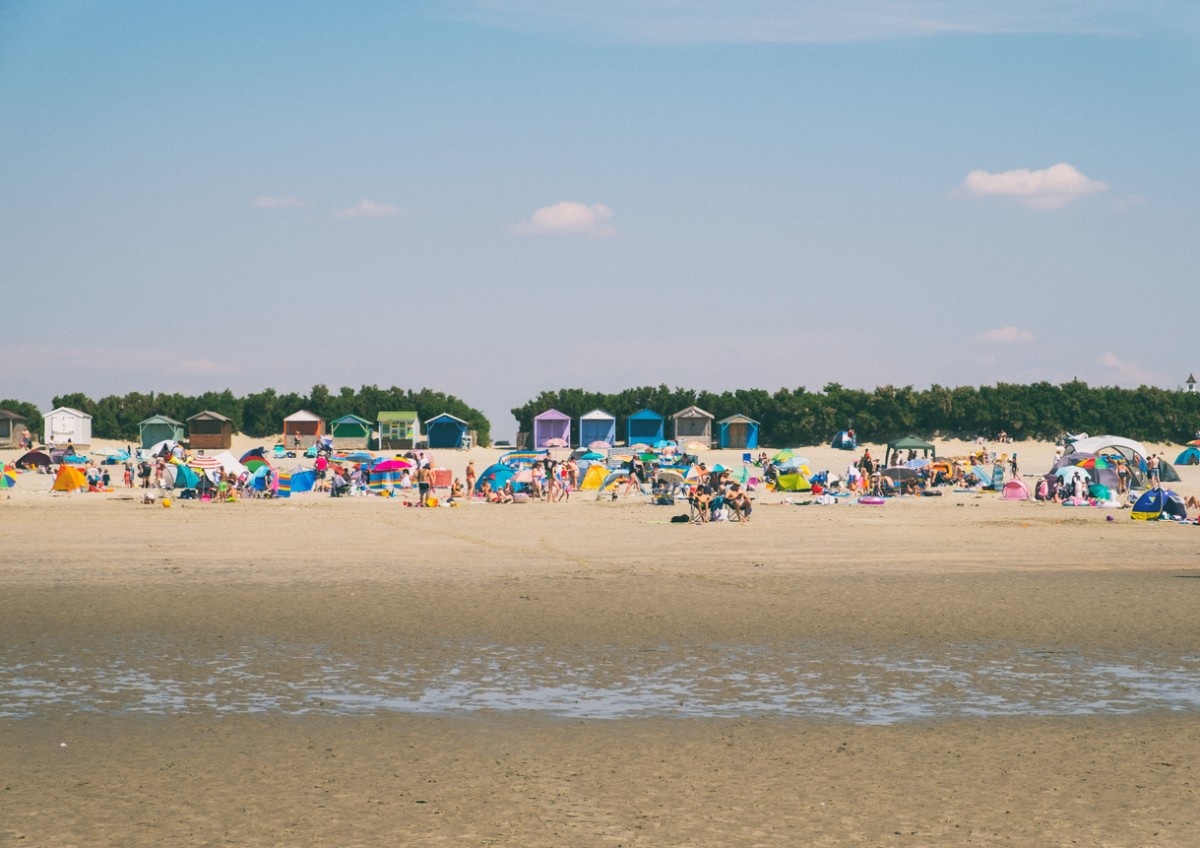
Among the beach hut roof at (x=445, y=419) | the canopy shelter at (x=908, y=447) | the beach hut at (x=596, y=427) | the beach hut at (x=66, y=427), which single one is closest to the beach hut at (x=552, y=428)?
the beach hut at (x=596, y=427)

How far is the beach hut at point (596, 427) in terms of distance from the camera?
69.5 meters

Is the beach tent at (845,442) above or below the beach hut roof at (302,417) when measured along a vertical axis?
below

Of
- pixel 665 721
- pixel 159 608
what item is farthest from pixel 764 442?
pixel 665 721

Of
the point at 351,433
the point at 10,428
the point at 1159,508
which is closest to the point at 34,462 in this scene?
the point at 351,433

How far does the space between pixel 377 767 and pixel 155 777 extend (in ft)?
4.53

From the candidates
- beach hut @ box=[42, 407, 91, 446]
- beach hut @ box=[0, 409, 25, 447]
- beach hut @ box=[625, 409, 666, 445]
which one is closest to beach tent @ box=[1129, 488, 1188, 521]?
beach hut @ box=[625, 409, 666, 445]

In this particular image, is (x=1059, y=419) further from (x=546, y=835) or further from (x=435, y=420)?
(x=546, y=835)

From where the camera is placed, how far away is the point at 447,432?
222ft

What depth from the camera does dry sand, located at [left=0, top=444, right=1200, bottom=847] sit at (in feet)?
24.6

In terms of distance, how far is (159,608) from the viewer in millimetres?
15852

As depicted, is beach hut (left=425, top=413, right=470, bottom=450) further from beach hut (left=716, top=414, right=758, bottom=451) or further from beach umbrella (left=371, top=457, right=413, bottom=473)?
beach umbrella (left=371, top=457, right=413, bottom=473)

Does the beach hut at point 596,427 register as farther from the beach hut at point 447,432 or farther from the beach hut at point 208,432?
the beach hut at point 208,432

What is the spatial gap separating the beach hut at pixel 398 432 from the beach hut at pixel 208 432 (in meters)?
8.58

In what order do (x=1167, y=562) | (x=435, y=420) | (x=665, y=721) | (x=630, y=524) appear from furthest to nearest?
(x=435, y=420) → (x=630, y=524) → (x=1167, y=562) → (x=665, y=721)
